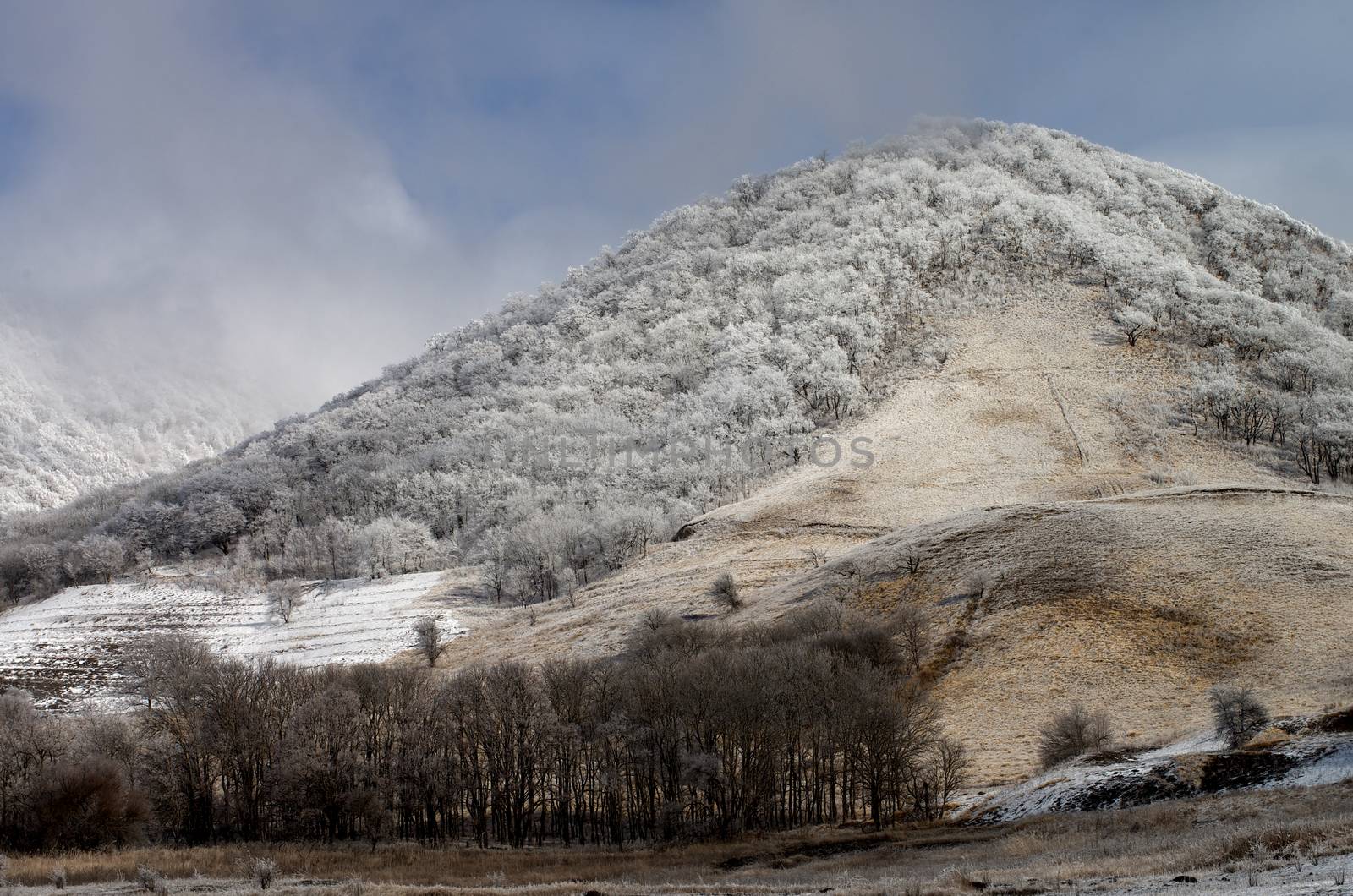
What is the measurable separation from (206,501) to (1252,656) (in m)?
153

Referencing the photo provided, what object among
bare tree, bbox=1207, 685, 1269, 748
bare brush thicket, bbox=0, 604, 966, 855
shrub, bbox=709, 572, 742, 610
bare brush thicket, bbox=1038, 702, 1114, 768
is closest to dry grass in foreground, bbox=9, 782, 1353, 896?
bare brush thicket, bbox=0, 604, 966, 855

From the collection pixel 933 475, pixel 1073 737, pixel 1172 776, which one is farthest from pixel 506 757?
pixel 933 475

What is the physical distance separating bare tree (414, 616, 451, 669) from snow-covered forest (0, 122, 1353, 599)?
19079 millimetres

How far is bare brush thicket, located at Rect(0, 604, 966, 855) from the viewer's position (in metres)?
42.0

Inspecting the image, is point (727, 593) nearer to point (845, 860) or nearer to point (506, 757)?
point (506, 757)

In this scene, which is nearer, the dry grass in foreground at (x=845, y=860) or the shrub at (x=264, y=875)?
the dry grass in foreground at (x=845, y=860)

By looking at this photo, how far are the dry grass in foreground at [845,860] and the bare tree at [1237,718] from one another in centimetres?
747

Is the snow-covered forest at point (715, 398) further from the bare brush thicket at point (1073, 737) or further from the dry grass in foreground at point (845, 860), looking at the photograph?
the dry grass in foreground at point (845, 860)

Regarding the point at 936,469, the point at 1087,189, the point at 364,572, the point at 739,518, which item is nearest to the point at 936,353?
the point at 936,469

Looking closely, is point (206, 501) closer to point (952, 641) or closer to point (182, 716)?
point (182, 716)

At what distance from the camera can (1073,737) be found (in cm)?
4284

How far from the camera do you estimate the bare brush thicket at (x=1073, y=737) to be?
42.6 metres

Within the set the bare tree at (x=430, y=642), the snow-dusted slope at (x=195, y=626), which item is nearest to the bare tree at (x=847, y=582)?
the bare tree at (x=430, y=642)

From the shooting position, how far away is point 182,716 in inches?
2058
